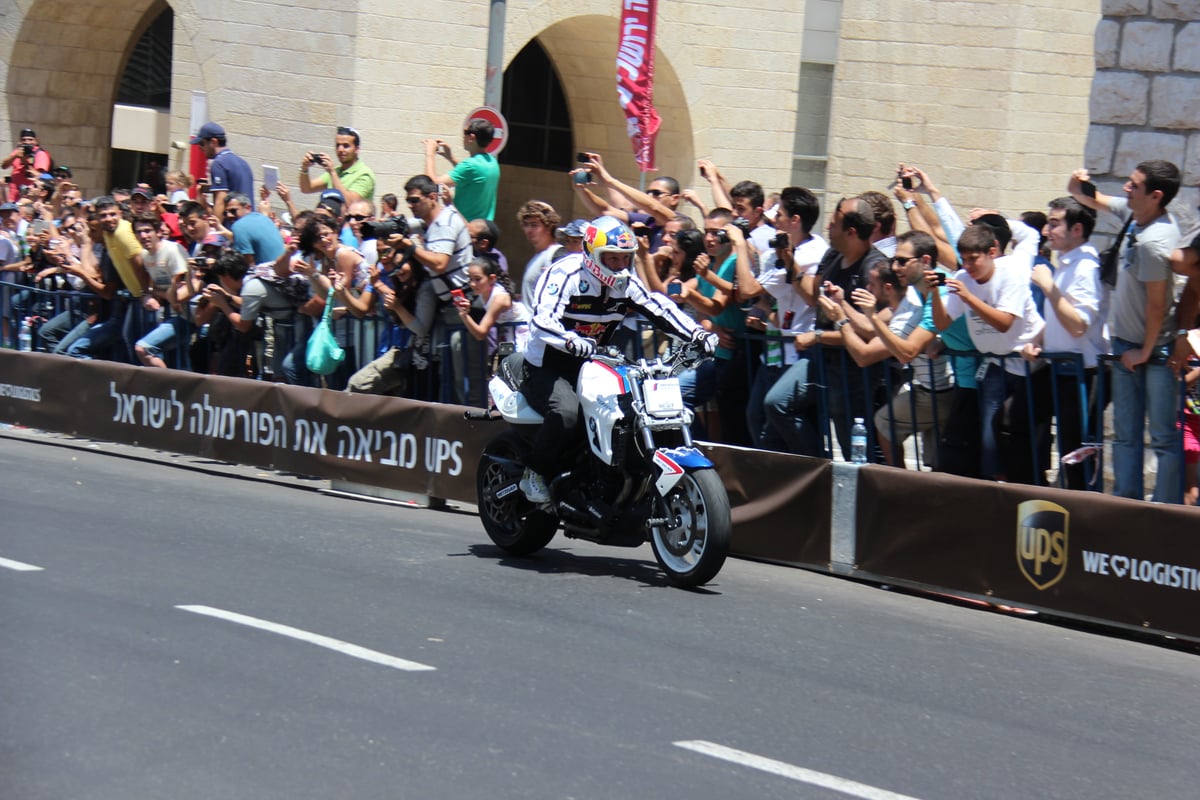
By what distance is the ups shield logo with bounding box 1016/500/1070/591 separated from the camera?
→ 28.5 feet

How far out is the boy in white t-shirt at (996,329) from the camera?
370 inches

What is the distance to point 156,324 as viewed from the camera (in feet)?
48.2

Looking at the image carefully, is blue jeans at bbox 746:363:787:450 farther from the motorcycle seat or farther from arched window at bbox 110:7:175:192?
arched window at bbox 110:7:175:192

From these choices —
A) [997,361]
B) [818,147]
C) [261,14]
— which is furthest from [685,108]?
[997,361]

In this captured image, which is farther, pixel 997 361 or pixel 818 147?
pixel 818 147

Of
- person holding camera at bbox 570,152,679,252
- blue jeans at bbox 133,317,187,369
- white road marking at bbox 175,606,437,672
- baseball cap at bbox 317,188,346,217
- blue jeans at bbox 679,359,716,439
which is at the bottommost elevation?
white road marking at bbox 175,606,437,672

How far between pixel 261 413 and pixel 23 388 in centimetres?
344

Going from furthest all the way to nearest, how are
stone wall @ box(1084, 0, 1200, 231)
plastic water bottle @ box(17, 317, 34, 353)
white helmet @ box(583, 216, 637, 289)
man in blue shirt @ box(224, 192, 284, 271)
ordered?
plastic water bottle @ box(17, 317, 34, 353), man in blue shirt @ box(224, 192, 284, 271), stone wall @ box(1084, 0, 1200, 231), white helmet @ box(583, 216, 637, 289)

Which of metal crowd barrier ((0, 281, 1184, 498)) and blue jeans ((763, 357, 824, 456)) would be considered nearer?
metal crowd barrier ((0, 281, 1184, 498))

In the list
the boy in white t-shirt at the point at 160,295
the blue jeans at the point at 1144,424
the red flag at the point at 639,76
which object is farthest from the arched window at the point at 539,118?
the blue jeans at the point at 1144,424

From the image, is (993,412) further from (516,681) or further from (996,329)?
(516,681)

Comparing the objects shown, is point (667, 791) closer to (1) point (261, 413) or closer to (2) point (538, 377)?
(2) point (538, 377)

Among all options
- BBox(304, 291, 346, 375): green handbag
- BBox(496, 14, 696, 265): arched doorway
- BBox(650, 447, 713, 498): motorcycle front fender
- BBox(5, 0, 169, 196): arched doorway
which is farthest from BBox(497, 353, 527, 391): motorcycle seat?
BBox(5, 0, 169, 196): arched doorway

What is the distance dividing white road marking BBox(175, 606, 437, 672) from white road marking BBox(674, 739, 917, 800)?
140 cm
